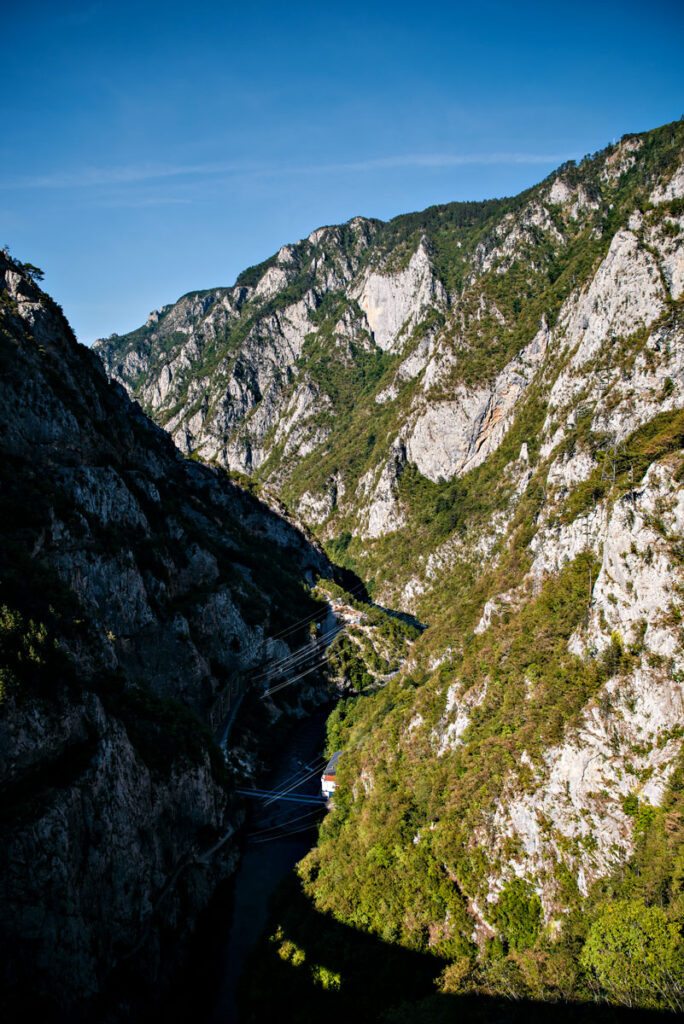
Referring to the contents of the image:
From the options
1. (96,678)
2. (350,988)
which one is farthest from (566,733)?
(96,678)

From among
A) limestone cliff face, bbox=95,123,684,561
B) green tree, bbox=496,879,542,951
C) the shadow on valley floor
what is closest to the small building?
the shadow on valley floor

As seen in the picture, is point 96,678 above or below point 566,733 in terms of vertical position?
above

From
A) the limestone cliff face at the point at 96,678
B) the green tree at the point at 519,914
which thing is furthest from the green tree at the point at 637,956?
the limestone cliff face at the point at 96,678

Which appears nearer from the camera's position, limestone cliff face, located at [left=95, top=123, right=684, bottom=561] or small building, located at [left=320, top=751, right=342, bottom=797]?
small building, located at [left=320, top=751, right=342, bottom=797]

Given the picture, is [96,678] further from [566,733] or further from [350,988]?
[566,733]

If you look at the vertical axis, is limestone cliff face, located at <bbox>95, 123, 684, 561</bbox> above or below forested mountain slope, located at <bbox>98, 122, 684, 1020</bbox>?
above

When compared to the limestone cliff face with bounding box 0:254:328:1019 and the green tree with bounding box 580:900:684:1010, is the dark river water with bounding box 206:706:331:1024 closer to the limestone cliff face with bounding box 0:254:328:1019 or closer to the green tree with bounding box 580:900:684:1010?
the limestone cliff face with bounding box 0:254:328:1019

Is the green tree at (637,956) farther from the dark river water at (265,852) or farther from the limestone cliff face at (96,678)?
the limestone cliff face at (96,678)
